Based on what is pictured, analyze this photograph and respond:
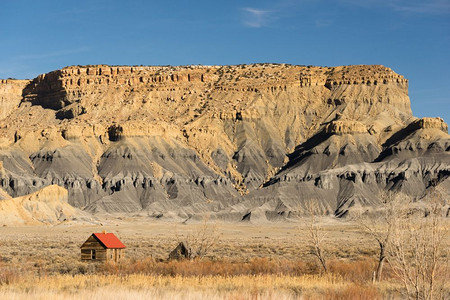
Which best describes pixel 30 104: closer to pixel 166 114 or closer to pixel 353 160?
pixel 166 114

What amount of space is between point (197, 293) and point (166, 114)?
155 metres

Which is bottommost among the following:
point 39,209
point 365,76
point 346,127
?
point 39,209

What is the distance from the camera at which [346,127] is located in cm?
15375

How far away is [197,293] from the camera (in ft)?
64.1

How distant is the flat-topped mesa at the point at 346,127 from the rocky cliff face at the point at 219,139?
476 millimetres

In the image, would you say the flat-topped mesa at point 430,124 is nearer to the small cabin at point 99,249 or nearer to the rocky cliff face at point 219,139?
the rocky cliff face at point 219,139

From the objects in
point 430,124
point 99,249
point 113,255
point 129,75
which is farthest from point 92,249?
point 129,75

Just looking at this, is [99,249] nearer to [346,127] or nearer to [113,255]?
[113,255]

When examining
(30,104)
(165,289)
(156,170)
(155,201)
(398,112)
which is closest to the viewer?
(165,289)

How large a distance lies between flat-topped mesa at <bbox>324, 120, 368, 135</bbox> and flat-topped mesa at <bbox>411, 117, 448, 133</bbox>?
11.4m

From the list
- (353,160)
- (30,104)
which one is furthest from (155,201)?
(30,104)

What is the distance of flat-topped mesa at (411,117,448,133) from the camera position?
150 meters

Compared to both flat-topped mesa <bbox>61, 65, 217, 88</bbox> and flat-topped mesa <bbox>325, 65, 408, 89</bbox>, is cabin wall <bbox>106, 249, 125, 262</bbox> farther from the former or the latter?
flat-topped mesa <bbox>61, 65, 217, 88</bbox>

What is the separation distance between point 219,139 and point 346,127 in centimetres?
2962
